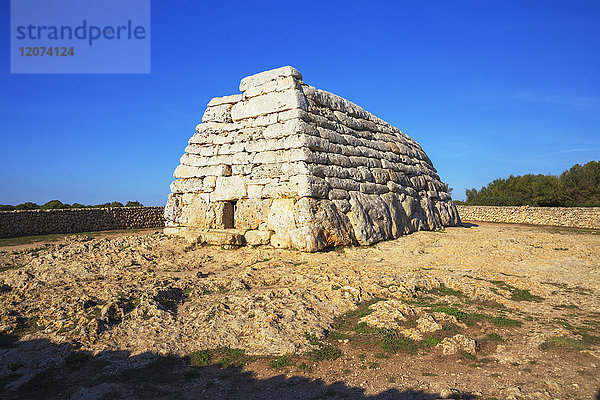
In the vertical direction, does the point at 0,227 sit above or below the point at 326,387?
Result: above

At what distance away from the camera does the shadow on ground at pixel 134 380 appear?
3674mm

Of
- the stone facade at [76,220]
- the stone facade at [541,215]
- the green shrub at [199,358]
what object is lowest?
the green shrub at [199,358]

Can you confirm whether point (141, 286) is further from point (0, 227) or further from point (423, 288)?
point (0, 227)

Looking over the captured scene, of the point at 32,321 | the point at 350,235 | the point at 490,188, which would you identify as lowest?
the point at 32,321

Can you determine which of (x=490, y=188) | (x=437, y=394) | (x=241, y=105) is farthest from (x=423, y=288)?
(x=490, y=188)

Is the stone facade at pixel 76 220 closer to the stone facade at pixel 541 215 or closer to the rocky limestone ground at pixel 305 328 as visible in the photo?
the rocky limestone ground at pixel 305 328

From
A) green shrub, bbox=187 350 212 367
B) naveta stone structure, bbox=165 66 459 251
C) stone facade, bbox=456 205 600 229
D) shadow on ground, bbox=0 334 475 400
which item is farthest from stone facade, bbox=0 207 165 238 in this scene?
stone facade, bbox=456 205 600 229

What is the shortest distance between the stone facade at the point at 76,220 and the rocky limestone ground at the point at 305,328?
11572mm

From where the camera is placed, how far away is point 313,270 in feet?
25.8

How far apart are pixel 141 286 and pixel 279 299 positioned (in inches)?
107

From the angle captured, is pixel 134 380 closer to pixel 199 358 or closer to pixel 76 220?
pixel 199 358

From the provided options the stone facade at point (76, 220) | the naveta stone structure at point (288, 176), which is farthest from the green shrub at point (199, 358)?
the stone facade at point (76, 220)

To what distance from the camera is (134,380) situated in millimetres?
4008

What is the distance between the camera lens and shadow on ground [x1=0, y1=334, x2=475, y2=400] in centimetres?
367
